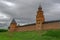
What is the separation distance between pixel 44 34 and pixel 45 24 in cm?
338

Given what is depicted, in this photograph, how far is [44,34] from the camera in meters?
22.4

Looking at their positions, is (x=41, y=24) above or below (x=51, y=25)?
below

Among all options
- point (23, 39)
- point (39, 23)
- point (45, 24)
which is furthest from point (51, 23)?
point (23, 39)

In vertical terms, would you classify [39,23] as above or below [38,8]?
below

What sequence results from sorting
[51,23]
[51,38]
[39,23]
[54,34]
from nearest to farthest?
1. [51,38]
2. [54,34]
3. [51,23]
4. [39,23]

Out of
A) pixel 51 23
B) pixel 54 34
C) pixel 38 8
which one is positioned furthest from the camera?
pixel 38 8

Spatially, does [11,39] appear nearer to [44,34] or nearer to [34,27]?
[44,34]

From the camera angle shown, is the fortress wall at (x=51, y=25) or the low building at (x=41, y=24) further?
the low building at (x=41, y=24)

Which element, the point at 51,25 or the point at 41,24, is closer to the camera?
the point at 51,25

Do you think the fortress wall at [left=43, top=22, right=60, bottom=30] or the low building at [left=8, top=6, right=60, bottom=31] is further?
the low building at [left=8, top=6, right=60, bottom=31]

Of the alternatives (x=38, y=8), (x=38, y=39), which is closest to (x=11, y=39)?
(x=38, y=39)

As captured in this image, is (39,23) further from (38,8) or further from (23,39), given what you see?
(23,39)

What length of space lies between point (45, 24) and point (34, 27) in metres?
2.92

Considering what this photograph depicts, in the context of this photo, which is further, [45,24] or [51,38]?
[45,24]
